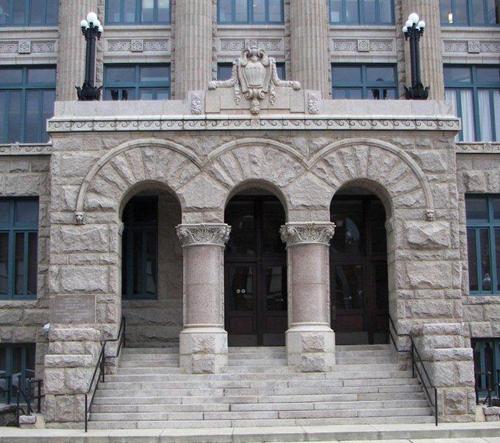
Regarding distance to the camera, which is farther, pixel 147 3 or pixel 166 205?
pixel 147 3

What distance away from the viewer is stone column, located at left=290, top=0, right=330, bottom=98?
27172mm

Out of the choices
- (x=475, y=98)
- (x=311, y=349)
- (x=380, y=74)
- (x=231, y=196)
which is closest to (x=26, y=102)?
(x=231, y=196)

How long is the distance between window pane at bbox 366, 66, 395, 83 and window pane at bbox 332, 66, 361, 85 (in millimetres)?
361

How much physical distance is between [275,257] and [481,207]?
660 cm

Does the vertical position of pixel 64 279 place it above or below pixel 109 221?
below

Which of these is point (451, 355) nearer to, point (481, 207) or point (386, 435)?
point (386, 435)

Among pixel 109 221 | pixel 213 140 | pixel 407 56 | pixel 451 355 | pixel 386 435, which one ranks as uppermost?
pixel 407 56

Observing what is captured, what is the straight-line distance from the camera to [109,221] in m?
22.2

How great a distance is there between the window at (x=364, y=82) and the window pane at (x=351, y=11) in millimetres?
1614

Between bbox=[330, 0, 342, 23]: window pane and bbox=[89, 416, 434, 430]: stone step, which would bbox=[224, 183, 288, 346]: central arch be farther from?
bbox=[330, 0, 342, 23]: window pane

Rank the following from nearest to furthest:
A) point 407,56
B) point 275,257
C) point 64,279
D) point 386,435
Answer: point 386,435
point 64,279
point 275,257
point 407,56

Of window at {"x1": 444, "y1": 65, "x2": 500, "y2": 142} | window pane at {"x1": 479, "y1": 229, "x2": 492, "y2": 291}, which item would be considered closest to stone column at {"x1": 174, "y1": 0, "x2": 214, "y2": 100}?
window at {"x1": 444, "y1": 65, "x2": 500, "y2": 142}

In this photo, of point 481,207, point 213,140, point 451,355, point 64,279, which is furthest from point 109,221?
point 481,207

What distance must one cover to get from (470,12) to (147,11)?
1079cm
